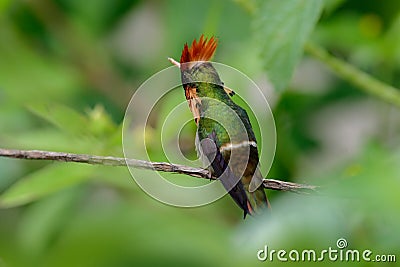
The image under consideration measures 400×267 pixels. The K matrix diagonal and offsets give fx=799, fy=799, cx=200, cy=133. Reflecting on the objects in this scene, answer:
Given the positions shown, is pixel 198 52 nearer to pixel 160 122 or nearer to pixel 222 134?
pixel 222 134

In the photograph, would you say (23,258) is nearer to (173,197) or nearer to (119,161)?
(173,197)

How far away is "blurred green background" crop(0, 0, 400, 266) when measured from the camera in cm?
52

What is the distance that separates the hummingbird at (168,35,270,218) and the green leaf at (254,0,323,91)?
0.37ft

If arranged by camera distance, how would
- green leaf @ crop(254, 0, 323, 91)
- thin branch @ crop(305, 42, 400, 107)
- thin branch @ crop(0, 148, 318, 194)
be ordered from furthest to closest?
1. thin branch @ crop(305, 42, 400, 107)
2. green leaf @ crop(254, 0, 323, 91)
3. thin branch @ crop(0, 148, 318, 194)

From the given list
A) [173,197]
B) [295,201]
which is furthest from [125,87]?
[295,201]

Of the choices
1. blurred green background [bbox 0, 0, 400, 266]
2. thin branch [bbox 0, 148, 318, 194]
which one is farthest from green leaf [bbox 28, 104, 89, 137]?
thin branch [bbox 0, 148, 318, 194]

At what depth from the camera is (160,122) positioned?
2.48ft

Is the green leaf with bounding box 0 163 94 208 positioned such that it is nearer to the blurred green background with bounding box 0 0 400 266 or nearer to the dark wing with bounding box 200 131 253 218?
the blurred green background with bounding box 0 0 400 266

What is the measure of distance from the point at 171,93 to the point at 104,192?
37cm

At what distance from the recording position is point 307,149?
94 cm

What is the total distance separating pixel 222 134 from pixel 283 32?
0.16 meters

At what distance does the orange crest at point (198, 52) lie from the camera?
0.40 meters
